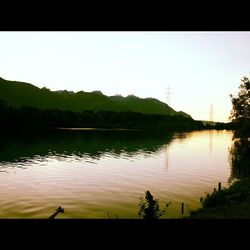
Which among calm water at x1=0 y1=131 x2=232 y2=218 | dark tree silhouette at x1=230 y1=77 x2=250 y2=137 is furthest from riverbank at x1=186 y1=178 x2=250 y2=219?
dark tree silhouette at x1=230 y1=77 x2=250 y2=137

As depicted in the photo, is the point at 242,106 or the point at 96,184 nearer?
the point at 96,184

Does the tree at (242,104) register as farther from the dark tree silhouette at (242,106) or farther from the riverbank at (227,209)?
the riverbank at (227,209)

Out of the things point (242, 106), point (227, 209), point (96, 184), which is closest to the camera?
point (227, 209)

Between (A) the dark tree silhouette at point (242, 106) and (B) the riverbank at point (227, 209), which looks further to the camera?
(A) the dark tree silhouette at point (242, 106)

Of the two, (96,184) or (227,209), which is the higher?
(227,209)

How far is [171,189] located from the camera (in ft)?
127

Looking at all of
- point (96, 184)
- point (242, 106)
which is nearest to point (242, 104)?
point (242, 106)

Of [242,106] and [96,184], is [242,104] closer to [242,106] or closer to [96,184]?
[242,106]

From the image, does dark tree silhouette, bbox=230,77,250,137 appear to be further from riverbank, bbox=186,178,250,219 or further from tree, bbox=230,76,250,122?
riverbank, bbox=186,178,250,219

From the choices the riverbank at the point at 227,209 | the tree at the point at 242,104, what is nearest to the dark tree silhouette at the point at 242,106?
the tree at the point at 242,104
